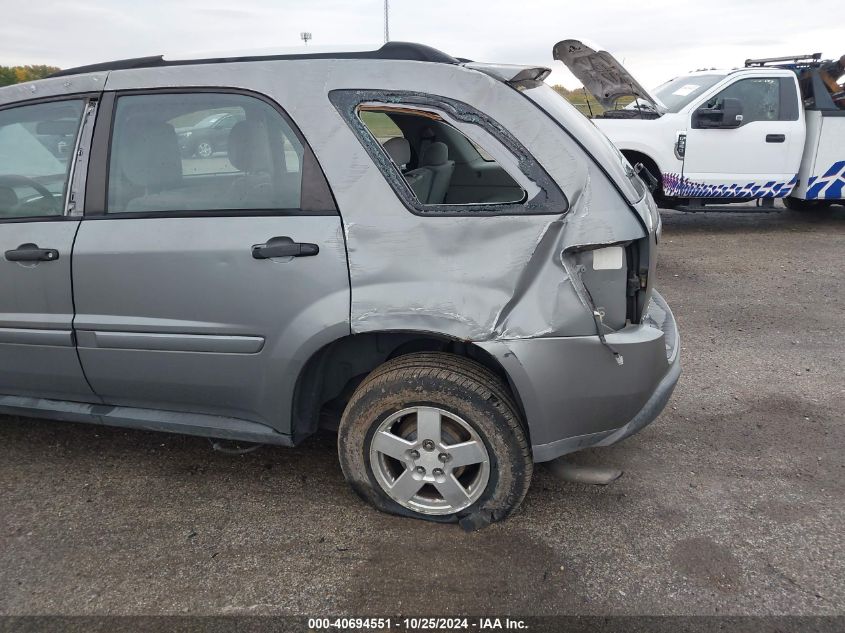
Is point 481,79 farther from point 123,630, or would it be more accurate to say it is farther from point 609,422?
point 123,630

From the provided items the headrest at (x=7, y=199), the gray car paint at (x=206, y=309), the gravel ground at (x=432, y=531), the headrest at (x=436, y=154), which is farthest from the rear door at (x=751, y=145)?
the headrest at (x=7, y=199)

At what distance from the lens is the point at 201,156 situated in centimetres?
292

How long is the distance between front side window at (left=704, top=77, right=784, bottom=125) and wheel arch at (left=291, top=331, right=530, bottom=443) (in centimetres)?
683

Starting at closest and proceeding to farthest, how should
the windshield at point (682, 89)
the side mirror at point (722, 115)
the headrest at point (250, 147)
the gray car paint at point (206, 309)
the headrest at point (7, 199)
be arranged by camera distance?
the gray car paint at point (206, 309), the headrest at point (250, 147), the headrest at point (7, 199), the side mirror at point (722, 115), the windshield at point (682, 89)

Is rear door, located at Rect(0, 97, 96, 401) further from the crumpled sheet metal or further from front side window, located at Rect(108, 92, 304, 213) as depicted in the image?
the crumpled sheet metal

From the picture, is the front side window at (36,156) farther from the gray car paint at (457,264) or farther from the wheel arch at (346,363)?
the wheel arch at (346,363)

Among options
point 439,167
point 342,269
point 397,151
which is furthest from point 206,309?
point 439,167

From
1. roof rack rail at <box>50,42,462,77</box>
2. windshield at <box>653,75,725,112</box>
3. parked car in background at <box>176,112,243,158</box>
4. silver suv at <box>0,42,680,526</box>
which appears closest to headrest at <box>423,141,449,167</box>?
silver suv at <box>0,42,680,526</box>

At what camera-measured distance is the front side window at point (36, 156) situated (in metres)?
3.03

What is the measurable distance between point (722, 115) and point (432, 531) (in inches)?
277

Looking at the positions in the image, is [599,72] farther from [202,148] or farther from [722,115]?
[202,148]

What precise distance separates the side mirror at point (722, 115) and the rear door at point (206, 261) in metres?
6.80

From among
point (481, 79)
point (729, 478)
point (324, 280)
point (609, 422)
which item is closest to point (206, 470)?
point (324, 280)

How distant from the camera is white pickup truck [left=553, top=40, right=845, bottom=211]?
8.18m
